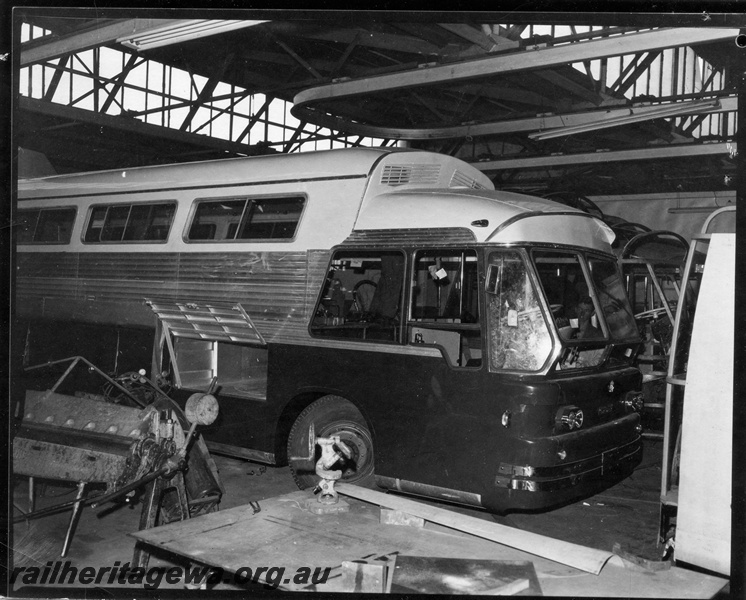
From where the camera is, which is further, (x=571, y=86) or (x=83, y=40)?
(x=571, y=86)

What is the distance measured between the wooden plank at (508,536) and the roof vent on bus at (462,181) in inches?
114

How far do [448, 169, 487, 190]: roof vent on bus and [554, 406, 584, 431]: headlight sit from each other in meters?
2.15

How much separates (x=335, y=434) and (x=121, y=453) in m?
1.85

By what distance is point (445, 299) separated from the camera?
213 inches

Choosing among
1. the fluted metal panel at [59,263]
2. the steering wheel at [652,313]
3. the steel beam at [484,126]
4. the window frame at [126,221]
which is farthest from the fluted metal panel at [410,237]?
the steering wheel at [652,313]

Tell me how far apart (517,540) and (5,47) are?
13.7 ft

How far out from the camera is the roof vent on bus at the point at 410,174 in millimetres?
5676

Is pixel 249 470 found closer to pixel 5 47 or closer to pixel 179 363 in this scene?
pixel 179 363

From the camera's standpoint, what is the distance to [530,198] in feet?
18.6

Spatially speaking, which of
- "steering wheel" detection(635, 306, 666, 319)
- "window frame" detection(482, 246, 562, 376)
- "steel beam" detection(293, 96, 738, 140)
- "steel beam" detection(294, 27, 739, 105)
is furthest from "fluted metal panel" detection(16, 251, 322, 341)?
"steering wheel" detection(635, 306, 666, 319)

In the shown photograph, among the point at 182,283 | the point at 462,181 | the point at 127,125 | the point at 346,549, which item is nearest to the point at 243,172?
the point at 127,125

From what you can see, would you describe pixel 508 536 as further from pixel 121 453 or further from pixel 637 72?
pixel 637 72

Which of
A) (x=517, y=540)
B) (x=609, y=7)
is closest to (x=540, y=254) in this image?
(x=609, y=7)

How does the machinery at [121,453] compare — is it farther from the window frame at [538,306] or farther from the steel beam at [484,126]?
the steel beam at [484,126]
